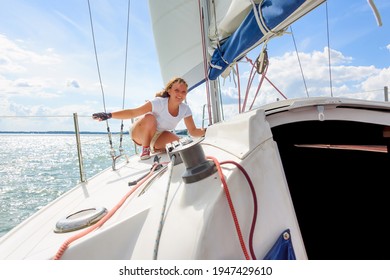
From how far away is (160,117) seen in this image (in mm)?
2365

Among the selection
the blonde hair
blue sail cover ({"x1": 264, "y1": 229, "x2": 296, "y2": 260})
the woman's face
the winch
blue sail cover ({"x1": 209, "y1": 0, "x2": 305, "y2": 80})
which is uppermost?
blue sail cover ({"x1": 209, "y1": 0, "x2": 305, "y2": 80})

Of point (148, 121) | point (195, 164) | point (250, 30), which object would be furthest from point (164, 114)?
point (195, 164)

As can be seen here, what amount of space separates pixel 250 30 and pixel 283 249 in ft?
4.54

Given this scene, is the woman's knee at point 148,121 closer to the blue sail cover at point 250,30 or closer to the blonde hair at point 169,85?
the blonde hair at point 169,85

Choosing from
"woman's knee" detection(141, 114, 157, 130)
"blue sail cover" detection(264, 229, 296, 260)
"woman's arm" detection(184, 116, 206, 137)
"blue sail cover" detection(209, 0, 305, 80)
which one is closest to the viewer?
"blue sail cover" detection(264, 229, 296, 260)

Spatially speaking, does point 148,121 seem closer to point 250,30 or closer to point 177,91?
point 177,91

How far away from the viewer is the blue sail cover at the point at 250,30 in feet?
4.14

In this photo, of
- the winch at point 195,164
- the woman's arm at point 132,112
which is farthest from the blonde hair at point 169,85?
the winch at point 195,164

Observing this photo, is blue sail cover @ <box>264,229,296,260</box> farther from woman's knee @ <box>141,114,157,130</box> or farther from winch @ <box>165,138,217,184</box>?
woman's knee @ <box>141,114,157,130</box>

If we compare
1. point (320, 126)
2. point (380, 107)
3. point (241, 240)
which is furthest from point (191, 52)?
point (241, 240)

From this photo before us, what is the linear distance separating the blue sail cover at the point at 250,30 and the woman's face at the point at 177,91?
0.43 m

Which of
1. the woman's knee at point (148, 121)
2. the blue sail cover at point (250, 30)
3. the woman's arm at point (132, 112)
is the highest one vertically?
the blue sail cover at point (250, 30)

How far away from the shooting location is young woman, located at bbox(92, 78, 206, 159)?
7.39 feet

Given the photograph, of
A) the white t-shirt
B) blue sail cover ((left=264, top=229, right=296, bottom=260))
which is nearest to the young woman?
the white t-shirt
